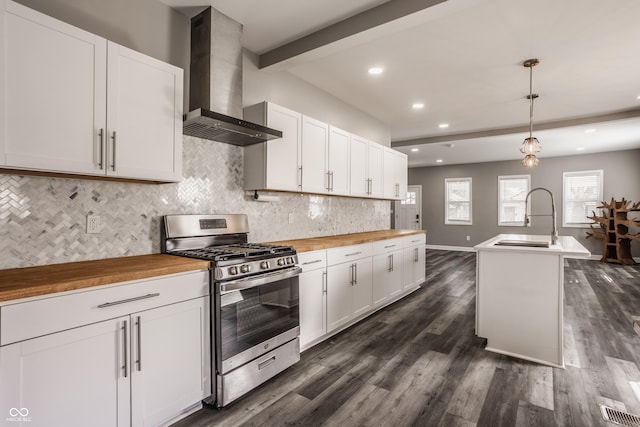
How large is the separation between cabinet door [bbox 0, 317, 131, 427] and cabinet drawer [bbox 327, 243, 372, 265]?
179cm

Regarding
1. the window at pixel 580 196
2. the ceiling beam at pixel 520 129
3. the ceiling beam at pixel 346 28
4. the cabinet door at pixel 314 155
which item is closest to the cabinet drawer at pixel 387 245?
the cabinet door at pixel 314 155

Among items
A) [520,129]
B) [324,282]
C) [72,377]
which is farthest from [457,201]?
[72,377]

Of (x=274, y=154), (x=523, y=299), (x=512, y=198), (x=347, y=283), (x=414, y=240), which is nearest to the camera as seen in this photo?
(x=523, y=299)

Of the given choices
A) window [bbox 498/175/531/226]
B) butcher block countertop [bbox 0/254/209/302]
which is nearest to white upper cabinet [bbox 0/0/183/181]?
butcher block countertop [bbox 0/254/209/302]

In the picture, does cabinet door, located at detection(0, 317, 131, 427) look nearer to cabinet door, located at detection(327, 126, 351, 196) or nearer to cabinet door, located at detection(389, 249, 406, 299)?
cabinet door, located at detection(327, 126, 351, 196)

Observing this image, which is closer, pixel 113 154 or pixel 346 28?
pixel 113 154

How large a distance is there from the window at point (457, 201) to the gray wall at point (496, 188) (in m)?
0.13

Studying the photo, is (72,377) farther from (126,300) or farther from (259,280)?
(259,280)

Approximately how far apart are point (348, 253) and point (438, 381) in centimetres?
135

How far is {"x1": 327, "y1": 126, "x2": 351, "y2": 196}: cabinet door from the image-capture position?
363 centimetres

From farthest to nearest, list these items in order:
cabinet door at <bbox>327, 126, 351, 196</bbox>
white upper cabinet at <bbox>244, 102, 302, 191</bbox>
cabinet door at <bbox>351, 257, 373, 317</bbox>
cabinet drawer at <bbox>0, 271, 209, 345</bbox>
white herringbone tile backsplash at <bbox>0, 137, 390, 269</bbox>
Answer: cabinet door at <bbox>327, 126, 351, 196</bbox>, cabinet door at <bbox>351, 257, 373, 317</bbox>, white upper cabinet at <bbox>244, 102, 302, 191</bbox>, white herringbone tile backsplash at <bbox>0, 137, 390, 269</bbox>, cabinet drawer at <bbox>0, 271, 209, 345</bbox>

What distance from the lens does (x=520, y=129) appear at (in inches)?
229

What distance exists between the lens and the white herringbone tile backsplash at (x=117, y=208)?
1.79 m

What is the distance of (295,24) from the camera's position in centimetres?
269
